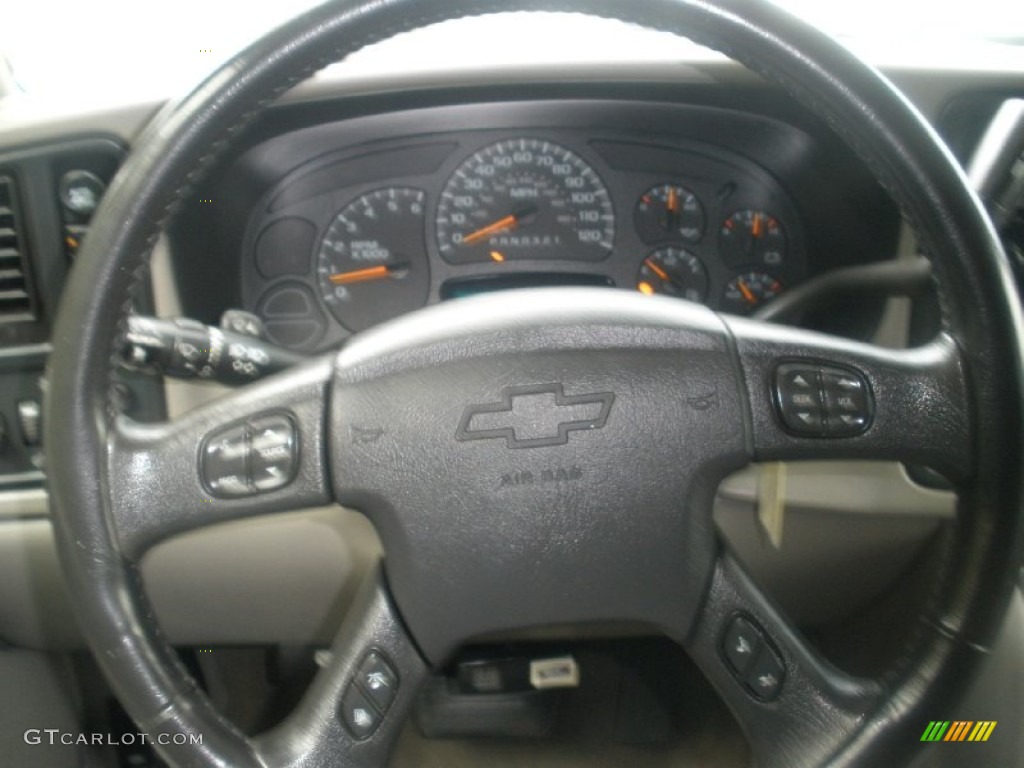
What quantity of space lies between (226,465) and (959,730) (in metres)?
0.75

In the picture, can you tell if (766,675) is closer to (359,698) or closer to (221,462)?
(359,698)

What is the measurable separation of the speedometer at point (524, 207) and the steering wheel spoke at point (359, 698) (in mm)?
752

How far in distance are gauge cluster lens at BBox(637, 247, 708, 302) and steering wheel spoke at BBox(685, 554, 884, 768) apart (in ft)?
2.37

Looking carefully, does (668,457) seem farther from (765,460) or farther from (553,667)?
(553,667)

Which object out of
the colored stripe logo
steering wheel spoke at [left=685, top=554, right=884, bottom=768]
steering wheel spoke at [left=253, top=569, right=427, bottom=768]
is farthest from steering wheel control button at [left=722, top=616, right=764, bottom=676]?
steering wheel spoke at [left=253, top=569, right=427, bottom=768]

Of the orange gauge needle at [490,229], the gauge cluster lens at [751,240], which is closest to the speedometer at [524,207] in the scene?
the orange gauge needle at [490,229]

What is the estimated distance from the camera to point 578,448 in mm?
832

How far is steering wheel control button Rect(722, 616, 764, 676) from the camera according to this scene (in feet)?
2.87

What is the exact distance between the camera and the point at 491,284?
1.56m

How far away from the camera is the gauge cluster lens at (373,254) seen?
4.99 feet

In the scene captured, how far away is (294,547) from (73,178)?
0.52 metres

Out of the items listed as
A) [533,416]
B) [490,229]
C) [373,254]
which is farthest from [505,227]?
[533,416]

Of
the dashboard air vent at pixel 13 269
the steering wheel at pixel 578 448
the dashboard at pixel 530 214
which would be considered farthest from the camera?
the dashboard at pixel 530 214

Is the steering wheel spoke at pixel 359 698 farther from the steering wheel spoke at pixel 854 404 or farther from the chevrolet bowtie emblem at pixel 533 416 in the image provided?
the steering wheel spoke at pixel 854 404
